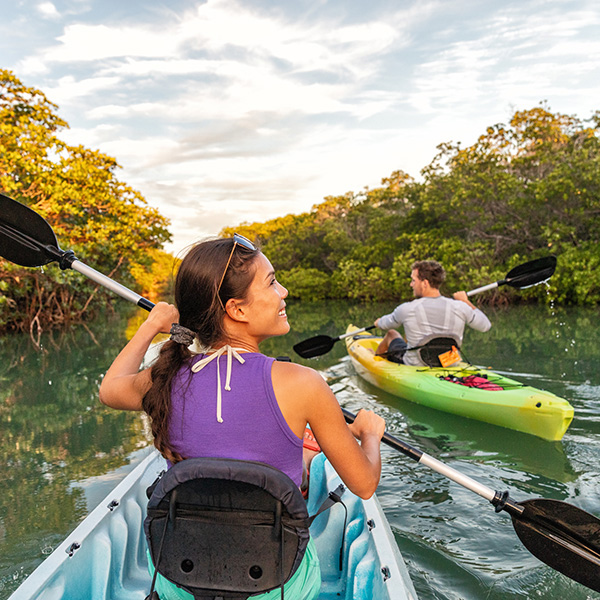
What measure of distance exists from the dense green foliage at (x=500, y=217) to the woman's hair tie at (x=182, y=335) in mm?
14211

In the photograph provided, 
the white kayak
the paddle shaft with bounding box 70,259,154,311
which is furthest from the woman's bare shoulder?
the paddle shaft with bounding box 70,259,154,311

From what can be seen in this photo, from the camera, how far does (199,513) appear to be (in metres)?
1.26

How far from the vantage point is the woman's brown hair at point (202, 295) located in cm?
130

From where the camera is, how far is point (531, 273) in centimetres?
538

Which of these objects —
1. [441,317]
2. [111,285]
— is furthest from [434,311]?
[111,285]

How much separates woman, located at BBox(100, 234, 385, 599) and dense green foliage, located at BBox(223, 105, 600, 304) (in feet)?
46.1

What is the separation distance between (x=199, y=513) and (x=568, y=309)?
14385mm

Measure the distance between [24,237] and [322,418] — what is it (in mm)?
1840

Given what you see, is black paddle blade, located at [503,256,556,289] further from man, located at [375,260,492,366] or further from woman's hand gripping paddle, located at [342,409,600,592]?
woman's hand gripping paddle, located at [342,409,600,592]

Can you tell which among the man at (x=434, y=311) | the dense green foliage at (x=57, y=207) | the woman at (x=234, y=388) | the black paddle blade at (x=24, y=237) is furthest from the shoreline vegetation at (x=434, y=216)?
the woman at (x=234, y=388)

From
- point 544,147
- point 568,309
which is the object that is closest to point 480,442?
point 568,309

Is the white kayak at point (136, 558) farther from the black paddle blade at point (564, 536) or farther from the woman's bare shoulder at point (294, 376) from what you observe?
the woman's bare shoulder at point (294, 376)

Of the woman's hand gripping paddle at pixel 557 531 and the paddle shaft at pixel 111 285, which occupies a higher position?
the paddle shaft at pixel 111 285

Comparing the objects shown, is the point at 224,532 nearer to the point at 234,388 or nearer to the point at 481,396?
the point at 234,388
